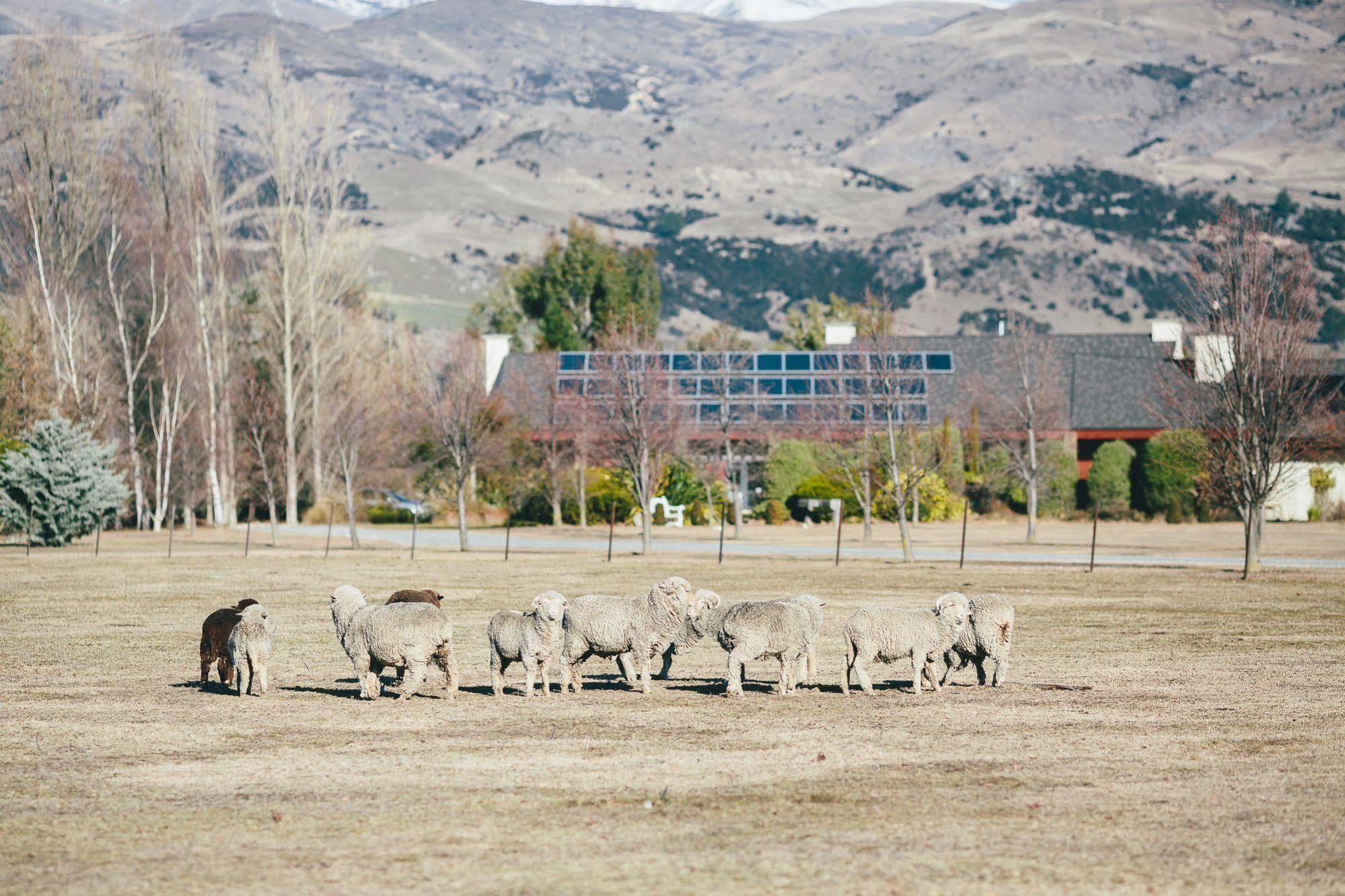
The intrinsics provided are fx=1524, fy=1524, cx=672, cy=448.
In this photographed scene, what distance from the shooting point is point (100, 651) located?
20.5 m

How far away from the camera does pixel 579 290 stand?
306 ft

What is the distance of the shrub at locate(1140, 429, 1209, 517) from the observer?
60031 mm

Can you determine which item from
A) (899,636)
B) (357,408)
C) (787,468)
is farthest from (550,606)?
(787,468)

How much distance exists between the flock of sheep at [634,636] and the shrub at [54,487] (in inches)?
1299

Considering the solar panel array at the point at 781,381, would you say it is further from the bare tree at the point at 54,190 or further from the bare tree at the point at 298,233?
the bare tree at the point at 54,190

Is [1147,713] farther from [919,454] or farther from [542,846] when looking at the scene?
[919,454]

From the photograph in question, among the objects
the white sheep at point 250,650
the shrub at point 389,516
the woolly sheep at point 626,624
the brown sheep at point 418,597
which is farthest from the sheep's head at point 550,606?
the shrub at point 389,516

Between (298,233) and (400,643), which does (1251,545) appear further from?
(298,233)

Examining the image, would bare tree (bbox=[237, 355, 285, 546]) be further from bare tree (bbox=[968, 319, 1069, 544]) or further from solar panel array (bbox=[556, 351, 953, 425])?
bare tree (bbox=[968, 319, 1069, 544])

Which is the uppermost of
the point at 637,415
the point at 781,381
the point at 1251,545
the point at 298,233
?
the point at 298,233

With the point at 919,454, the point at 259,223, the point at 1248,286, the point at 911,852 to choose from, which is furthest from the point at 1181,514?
the point at 911,852

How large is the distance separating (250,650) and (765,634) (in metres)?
5.49

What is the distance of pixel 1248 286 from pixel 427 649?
26594 millimetres

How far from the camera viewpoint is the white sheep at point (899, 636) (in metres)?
16.3
